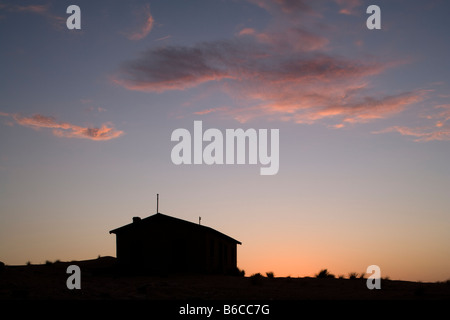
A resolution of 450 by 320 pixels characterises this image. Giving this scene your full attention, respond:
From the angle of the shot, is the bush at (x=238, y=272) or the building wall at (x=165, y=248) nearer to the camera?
the building wall at (x=165, y=248)

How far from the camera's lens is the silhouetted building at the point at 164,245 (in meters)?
32.1

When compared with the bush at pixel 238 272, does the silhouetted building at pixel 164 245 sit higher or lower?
higher

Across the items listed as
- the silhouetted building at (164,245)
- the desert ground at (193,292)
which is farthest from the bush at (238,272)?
the desert ground at (193,292)

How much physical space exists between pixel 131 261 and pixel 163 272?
2.72m

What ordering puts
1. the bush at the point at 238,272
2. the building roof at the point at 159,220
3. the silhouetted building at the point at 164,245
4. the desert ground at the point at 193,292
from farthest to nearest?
the bush at the point at 238,272 < the building roof at the point at 159,220 < the silhouetted building at the point at 164,245 < the desert ground at the point at 193,292

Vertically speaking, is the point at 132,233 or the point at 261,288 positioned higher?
the point at 132,233

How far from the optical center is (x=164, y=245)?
3247cm

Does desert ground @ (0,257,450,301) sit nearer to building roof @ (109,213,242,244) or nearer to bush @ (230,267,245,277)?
building roof @ (109,213,242,244)

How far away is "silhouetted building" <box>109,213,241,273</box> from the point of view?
105 feet

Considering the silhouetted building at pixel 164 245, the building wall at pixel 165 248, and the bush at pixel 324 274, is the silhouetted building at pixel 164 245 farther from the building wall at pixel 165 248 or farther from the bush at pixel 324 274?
the bush at pixel 324 274

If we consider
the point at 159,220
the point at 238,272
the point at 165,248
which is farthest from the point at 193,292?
the point at 238,272
